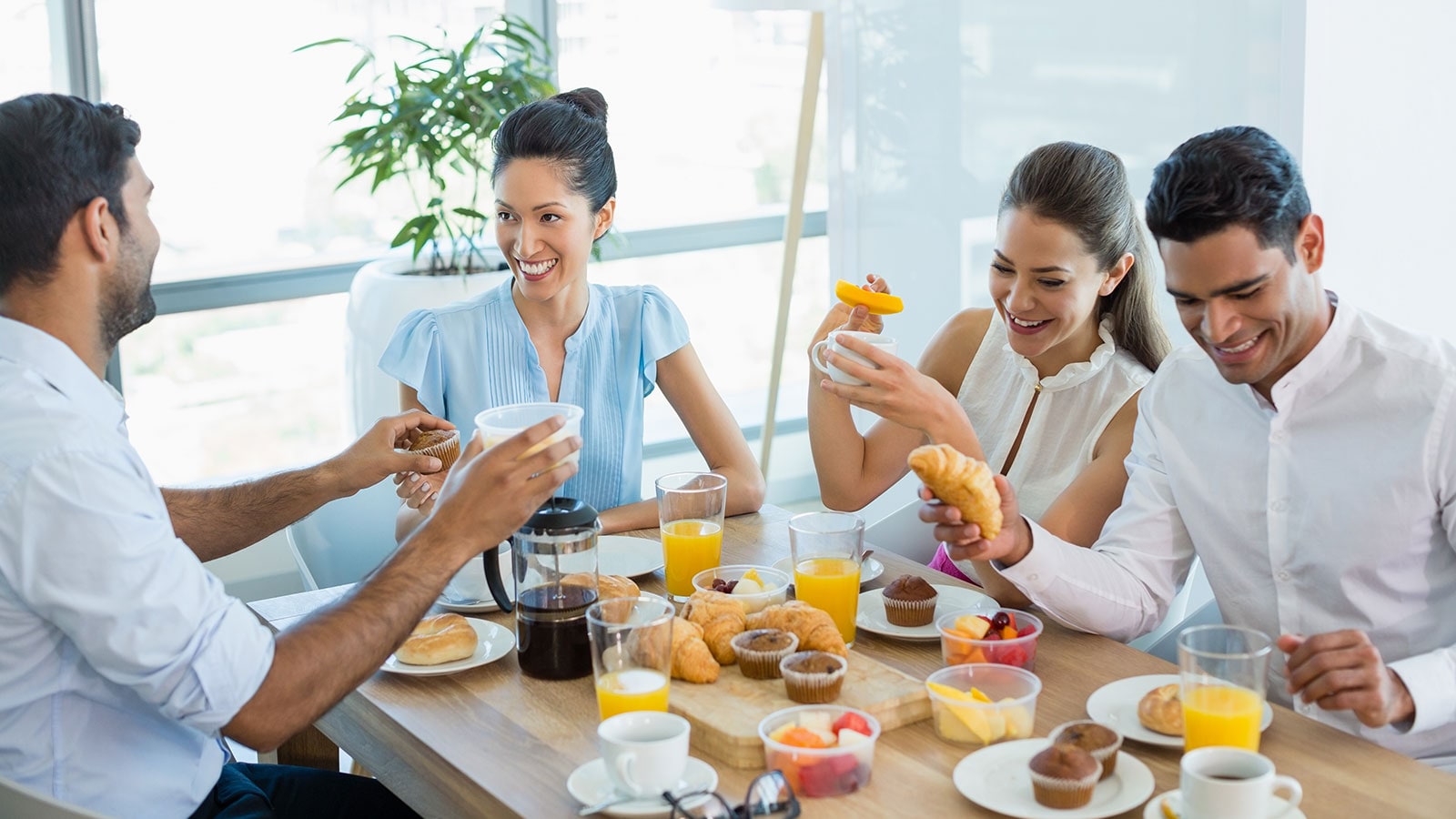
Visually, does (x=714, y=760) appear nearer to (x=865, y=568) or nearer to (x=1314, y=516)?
(x=865, y=568)

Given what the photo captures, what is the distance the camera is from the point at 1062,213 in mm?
2209

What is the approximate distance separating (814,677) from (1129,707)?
0.35 metres

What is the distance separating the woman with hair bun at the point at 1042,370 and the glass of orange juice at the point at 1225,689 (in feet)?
1.82

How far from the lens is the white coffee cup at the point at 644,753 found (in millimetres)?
1315

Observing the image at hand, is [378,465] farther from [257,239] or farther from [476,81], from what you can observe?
[257,239]

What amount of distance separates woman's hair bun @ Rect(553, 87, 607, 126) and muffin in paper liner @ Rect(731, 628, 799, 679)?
1.29 meters

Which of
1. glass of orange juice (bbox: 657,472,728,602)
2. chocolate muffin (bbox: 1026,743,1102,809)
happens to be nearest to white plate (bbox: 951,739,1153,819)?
chocolate muffin (bbox: 1026,743,1102,809)

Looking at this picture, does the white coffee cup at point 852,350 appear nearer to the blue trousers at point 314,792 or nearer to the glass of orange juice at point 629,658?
the glass of orange juice at point 629,658

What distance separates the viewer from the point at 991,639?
164 centimetres

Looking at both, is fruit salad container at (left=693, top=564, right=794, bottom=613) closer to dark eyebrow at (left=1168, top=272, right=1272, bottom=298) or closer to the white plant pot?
dark eyebrow at (left=1168, top=272, right=1272, bottom=298)

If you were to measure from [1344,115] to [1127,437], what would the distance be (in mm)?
1050

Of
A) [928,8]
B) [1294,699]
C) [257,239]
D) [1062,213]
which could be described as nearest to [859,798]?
[1294,699]

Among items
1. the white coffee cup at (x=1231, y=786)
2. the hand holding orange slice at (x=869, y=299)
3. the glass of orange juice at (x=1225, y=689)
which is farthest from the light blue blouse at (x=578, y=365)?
the white coffee cup at (x=1231, y=786)

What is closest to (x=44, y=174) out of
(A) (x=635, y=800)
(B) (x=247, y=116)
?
(A) (x=635, y=800)
